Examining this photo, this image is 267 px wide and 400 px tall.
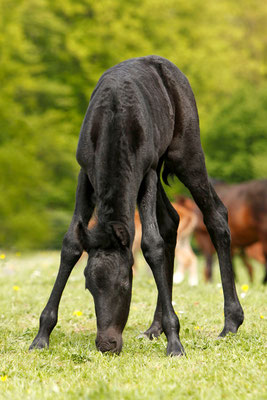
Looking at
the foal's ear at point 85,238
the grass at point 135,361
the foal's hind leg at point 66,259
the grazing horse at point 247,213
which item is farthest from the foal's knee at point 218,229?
the grazing horse at point 247,213

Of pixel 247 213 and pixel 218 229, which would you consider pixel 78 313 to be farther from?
pixel 247 213

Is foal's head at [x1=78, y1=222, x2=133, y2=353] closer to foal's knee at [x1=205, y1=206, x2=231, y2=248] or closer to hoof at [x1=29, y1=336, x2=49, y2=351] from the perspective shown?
hoof at [x1=29, y1=336, x2=49, y2=351]

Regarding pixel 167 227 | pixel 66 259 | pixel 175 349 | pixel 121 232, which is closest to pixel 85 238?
pixel 121 232

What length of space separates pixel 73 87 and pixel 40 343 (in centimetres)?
2303

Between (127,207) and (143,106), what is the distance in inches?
36.9

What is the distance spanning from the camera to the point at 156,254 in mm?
4719

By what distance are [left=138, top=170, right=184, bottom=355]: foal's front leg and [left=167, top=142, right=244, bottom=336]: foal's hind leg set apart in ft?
2.49

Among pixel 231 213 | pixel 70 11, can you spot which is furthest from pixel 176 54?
pixel 231 213

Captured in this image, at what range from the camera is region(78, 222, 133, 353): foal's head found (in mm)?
4371

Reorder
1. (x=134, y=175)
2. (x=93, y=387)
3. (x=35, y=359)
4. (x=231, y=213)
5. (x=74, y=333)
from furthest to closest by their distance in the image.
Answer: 1. (x=231, y=213)
2. (x=74, y=333)
3. (x=134, y=175)
4. (x=35, y=359)
5. (x=93, y=387)

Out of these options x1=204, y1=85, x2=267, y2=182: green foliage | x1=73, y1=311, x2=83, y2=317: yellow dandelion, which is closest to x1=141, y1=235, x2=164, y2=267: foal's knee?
x1=73, y1=311, x2=83, y2=317: yellow dandelion

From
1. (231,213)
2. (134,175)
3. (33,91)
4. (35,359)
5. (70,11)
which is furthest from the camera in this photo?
(70,11)

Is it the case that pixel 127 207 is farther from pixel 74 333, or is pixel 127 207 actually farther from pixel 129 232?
pixel 74 333

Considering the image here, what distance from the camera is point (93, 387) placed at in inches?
134
